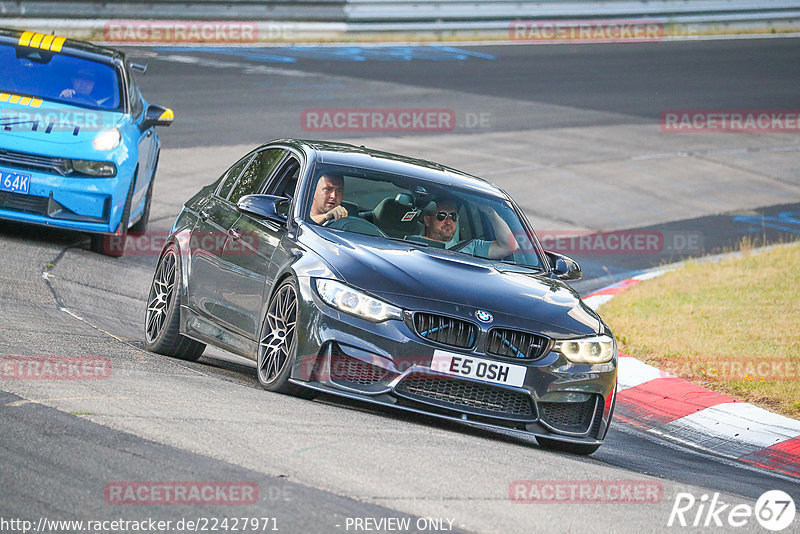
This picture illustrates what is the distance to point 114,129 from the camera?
12234 millimetres

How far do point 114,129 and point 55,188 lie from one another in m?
0.95

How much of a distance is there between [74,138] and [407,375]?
20.1ft

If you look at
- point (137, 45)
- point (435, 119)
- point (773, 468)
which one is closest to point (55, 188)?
point (773, 468)

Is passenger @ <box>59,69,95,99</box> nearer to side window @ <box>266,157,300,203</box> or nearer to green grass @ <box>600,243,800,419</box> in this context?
side window @ <box>266,157,300,203</box>

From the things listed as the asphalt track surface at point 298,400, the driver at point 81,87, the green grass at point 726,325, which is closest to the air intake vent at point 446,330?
the asphalt track surface at point 298,400

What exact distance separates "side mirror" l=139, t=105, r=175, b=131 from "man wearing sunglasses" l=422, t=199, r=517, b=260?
522 cm

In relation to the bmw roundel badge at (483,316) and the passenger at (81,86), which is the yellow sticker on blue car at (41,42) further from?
the bmw roundel badge at (483,316)

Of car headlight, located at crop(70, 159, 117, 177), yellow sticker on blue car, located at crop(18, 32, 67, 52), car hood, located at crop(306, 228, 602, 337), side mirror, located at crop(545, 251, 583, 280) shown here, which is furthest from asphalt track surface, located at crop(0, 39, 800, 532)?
yellow sticker on blue car, located at crop(18, 32, 67, 52)

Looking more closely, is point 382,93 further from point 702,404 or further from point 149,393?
point 149,393

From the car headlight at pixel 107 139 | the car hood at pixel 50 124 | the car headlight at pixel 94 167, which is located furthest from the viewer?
the car headlight at pixel 107 139

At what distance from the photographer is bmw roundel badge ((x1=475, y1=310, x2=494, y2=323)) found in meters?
6.92

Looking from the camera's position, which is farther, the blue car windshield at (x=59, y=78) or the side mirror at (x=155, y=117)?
the side mirror at (x=155, y=117)

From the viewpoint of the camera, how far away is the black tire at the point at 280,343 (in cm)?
712

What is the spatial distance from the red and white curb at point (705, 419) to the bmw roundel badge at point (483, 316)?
2479 millimetres
